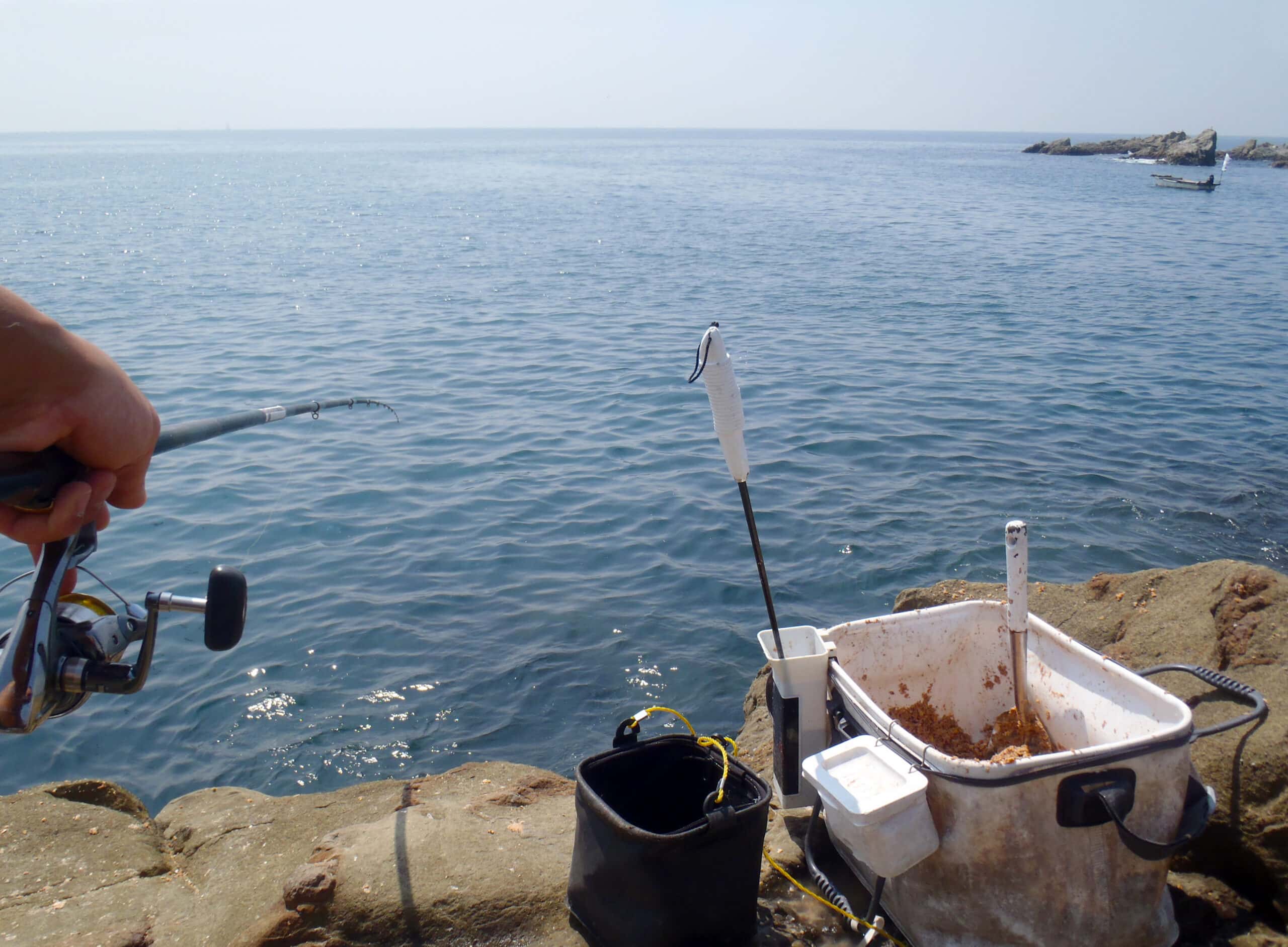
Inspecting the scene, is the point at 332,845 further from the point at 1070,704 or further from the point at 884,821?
the point at 1070,704

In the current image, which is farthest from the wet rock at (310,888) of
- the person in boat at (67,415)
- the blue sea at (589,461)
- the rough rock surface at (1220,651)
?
the rough rock surface at (1220,651)

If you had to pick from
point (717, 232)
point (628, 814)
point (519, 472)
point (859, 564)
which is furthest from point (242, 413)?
point (717, 232)

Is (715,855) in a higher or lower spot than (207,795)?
higher

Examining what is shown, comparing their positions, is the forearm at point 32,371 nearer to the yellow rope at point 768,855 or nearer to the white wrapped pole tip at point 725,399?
the white wrapped pole tip at point 725,399

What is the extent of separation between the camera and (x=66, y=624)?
2.12 meters

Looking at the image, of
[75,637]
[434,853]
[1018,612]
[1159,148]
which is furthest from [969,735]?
[1159,148]

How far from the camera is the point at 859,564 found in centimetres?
757

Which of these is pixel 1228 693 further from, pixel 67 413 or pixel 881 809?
pixel 67 413

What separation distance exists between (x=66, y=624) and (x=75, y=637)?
1.3 inches

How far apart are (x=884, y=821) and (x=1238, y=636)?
7.62 ft

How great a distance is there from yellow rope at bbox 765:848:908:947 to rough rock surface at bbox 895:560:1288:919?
48.6 inches

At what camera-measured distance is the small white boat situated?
47.8 meters

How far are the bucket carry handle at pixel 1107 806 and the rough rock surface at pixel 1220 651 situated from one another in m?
0.70

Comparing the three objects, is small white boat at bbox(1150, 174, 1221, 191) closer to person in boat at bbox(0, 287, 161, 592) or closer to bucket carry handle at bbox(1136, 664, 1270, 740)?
bucket carry handle at bbox(1136, 664, 1270, 740)
